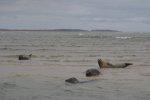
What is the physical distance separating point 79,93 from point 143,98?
92.3 inches

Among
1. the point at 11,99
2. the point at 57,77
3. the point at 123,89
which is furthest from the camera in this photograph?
the point at 57,77

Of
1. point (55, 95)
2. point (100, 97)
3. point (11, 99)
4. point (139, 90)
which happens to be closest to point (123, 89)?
point (139, 90)

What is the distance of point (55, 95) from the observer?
44.4 feet

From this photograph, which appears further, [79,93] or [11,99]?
[79,93]

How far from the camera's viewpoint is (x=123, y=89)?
14.8 m

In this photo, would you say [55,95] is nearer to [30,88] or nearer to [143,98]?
[30,88]

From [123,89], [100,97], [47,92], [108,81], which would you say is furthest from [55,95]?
[108,81]

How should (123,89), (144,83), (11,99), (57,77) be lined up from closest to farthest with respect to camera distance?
1. (11,99)
2. (123,89)
3. (144,83)
4. (57,77)

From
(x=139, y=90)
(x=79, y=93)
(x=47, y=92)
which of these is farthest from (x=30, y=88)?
(x=139, y=90)

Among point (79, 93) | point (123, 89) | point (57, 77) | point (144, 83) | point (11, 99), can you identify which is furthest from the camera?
point (57, 77)

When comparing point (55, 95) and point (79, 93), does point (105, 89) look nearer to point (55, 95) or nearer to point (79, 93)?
point (79, 93)

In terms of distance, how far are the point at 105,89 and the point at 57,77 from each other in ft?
13.9

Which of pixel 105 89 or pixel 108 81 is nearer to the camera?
pixel 105 89

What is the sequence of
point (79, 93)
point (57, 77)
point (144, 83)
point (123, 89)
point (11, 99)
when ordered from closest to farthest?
point (11, 99), point (79, 93), point (123, 89), point (144, 83), point (57, 77)
